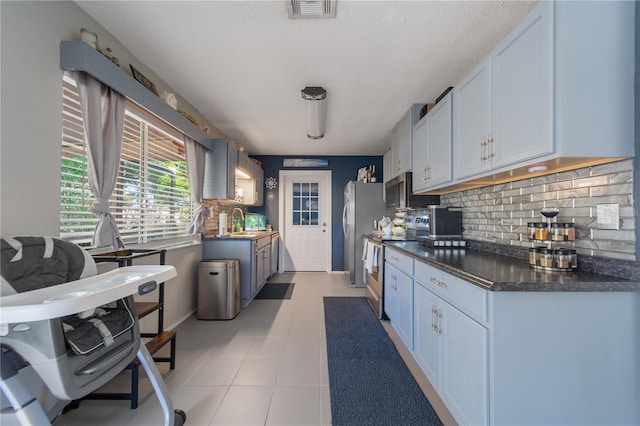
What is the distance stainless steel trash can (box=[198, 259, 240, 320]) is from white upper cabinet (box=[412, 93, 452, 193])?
233cm

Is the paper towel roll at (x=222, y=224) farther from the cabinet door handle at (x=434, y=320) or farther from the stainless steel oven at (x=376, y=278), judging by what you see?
the cabinet door handle at (x=434, y=320)

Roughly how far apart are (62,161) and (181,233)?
1502mm

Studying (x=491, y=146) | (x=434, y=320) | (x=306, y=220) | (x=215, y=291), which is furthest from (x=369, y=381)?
(x=306, y=220)

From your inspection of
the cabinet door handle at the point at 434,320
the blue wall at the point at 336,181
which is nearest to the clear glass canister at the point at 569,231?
the cabinet door handle at the point at 434,320

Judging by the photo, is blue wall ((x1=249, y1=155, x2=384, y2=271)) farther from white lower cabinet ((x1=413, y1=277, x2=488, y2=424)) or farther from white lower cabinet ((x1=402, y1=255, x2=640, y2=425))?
white lower cabinet ((x1=402, y1=255, x2=640, y2=425))

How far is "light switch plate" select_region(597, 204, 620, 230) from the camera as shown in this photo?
4.07ft

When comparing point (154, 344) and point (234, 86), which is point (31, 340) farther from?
point (234, 86)

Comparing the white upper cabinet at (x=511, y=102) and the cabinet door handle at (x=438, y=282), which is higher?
the white upper cabinet at (x=511, y=102)

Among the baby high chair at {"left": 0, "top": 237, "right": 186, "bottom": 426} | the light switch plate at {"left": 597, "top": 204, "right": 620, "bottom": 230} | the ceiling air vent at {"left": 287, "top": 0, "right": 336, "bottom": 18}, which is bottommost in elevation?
the baby high chair at {"left": 0, "top": 237, "right": 186, "bottom": 426}

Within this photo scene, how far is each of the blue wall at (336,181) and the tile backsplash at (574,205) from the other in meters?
3.39

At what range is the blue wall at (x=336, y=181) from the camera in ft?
18.0

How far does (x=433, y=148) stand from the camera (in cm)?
241

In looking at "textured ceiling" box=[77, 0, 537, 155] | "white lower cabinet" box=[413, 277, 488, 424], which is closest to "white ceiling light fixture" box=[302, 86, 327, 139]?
"textured ceiling" box=[77, 0, 537, 155]

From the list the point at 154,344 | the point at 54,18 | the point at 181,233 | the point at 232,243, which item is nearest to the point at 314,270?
the point at 232,243
